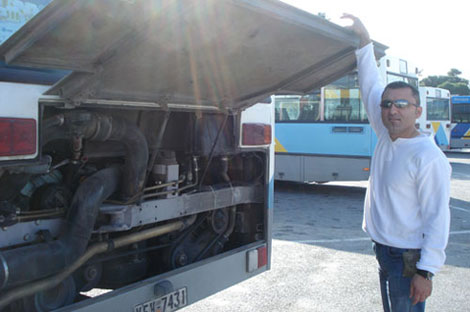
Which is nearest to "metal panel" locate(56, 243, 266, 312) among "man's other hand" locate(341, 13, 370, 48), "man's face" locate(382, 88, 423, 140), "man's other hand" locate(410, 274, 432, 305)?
"man's other hand" locate(410, 274, 432, 305)

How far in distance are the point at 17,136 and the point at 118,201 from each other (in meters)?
0.98

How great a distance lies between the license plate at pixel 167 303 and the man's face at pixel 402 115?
5.76ft

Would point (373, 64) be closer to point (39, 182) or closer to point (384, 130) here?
point (384, 130)

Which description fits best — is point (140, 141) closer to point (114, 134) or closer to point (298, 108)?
point (114, 134)

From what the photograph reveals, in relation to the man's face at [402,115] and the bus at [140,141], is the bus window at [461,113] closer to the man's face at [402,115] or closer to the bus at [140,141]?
the bus at [140,141]

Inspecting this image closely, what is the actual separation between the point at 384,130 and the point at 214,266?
1.54 meters

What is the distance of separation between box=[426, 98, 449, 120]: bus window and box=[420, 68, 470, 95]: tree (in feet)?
99.3

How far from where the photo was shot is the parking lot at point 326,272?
4910 millimetres

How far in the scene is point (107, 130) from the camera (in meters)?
2.94

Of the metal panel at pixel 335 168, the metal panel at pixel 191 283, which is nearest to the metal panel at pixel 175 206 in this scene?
the metal panel at pixel 191 283

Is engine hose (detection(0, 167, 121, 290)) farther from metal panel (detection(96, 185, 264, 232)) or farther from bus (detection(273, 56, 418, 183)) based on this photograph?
bus (detection(273, 56, 418, 183))

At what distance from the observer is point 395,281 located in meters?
2.96

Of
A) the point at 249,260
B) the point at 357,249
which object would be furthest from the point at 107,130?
the point at 357,249

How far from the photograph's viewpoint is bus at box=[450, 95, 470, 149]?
27.3 meters
